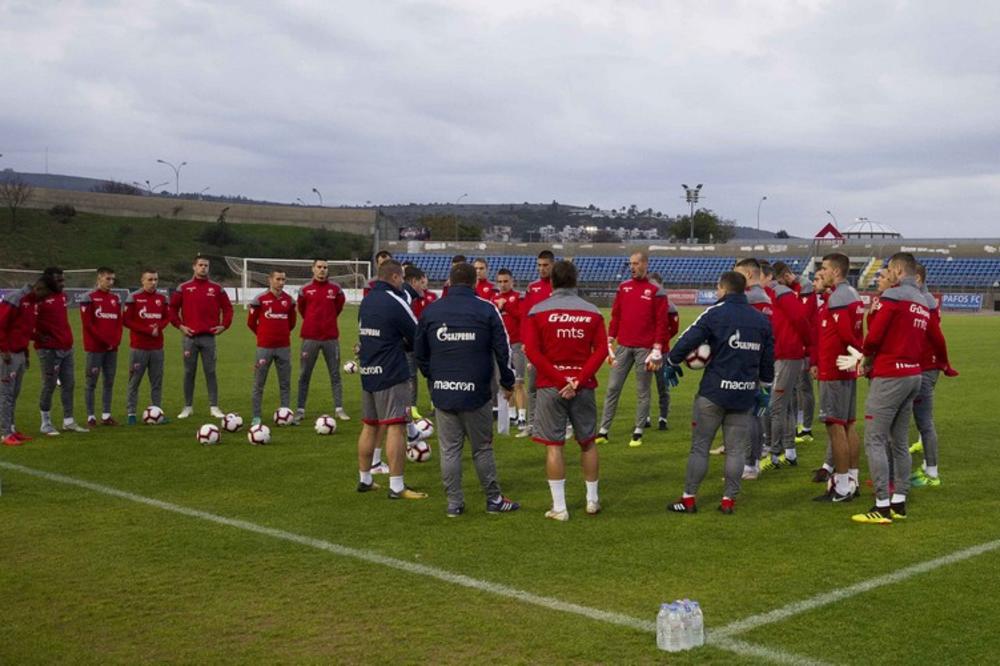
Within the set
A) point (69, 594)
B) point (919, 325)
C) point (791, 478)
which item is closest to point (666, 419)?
point (791, 478)

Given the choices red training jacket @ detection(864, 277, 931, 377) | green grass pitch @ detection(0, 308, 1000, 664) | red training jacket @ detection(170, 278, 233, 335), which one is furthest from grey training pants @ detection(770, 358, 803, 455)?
red training jacket @ detection(170, 278, 233, 335)

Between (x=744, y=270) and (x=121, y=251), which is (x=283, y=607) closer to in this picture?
(x=744, y=270)

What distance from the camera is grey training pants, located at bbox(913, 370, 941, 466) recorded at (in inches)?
385

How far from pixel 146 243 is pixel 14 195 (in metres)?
13.0

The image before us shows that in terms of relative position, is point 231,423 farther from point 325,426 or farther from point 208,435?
point 325,426

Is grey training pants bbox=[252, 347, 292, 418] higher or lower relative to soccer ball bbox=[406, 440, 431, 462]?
higher

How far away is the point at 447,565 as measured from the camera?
701 cm

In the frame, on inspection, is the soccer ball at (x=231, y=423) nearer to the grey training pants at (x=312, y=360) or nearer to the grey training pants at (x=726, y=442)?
the grey training pants at (x=312, y=360)

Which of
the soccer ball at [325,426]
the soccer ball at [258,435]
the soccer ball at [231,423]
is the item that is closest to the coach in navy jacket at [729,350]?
the soccer ball at [258,435]

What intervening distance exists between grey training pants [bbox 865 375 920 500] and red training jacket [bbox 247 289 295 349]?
28.3 ft

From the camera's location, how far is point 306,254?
306 feet

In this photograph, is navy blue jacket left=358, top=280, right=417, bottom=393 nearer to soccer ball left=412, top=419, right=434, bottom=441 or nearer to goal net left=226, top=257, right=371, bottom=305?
soccer ball left=412, top=419, right=434, bottom=441

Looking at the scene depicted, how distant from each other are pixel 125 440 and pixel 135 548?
225 inches

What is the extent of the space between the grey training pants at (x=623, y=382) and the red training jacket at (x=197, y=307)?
607 cm
